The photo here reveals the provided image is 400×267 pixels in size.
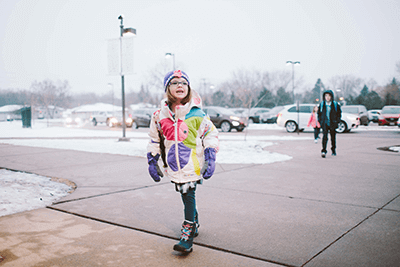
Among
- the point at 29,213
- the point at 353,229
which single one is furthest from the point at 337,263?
the point at 29,213

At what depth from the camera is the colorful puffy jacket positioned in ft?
9.41

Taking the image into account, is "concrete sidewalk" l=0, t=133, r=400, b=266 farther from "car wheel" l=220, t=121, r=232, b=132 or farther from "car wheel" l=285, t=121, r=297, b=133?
"car wheel" l=220, t=121, r=232, b=132

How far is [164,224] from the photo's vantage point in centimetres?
355

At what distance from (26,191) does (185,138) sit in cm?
313

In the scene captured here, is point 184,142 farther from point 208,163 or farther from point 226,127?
point 226,127

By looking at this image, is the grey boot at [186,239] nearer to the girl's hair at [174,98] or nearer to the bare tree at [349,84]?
the girl's hair at [174,98]

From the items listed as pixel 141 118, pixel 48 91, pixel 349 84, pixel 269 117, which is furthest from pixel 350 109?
pixel 349 84

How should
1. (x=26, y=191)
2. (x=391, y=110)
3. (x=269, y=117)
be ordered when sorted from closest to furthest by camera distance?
(x=26, y=191), (x=391, y=110), (x=269, y=117)

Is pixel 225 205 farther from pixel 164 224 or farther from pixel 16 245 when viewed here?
pixel 16 245

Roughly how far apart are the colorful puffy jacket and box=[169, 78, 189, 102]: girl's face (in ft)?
0.34

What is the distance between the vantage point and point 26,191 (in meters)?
4.76

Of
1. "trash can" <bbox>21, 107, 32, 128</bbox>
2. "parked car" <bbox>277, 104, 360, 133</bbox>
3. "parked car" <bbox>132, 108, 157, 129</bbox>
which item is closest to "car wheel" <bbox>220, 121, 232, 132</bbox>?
"parked car" <bbox>277, 104, 360, 133</bbox>

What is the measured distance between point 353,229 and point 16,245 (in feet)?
10.5

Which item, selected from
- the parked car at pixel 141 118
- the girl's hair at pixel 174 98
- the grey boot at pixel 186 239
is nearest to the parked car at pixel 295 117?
the parked car at pixel 141 118
